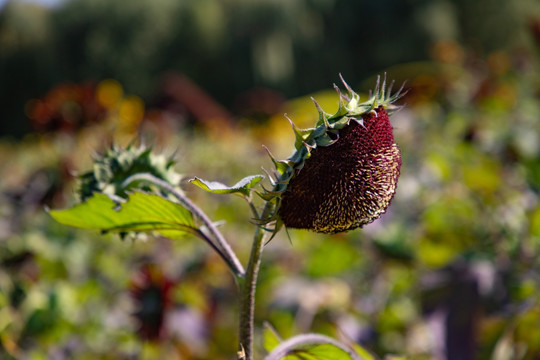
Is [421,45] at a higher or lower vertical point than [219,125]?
higher

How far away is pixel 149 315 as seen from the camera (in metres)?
1.08

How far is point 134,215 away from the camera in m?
0.58

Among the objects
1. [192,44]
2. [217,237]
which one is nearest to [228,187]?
[217,237]

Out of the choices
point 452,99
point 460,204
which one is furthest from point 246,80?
point 460,204

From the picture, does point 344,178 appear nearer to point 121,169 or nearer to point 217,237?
point 217,237

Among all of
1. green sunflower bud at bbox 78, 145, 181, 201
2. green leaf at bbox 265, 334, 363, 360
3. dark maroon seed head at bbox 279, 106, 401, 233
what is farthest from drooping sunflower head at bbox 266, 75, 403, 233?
green sunflower bud at bbox 78, 145, 181, 201

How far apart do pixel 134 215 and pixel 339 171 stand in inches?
9.1

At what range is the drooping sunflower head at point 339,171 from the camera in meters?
0.49

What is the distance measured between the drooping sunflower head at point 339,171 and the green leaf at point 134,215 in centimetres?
13

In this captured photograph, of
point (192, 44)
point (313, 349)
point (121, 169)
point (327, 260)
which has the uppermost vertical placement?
point (192, 44)

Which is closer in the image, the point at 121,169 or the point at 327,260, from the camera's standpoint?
the point at 121,169

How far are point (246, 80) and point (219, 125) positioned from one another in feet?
21.5

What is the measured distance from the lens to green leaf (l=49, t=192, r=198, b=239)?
567mm

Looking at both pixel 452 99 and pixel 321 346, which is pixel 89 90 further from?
pixel 321 346
